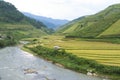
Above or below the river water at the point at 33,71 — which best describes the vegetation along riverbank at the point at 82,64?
above

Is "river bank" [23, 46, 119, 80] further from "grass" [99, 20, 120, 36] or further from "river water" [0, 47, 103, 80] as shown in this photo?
"grass" [99, 20, 120, 36]

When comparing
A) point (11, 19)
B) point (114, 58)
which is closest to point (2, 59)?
point (114, 58)

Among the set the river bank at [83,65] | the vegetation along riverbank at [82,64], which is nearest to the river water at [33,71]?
the river bank at [83,65]

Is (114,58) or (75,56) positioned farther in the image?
(75,56)

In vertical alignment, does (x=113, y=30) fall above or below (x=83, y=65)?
above

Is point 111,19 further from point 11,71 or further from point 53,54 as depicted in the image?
point 11,71

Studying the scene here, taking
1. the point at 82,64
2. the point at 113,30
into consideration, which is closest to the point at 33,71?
the point at 82,64

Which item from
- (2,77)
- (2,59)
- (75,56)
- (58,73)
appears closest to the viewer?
(2,77)

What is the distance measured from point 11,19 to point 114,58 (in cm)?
13998

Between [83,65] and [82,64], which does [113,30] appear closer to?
[82,64]

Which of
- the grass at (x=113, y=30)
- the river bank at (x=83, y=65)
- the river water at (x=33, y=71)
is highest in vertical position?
the grass at (x=113, y=30)

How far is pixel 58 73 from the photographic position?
2499 inches

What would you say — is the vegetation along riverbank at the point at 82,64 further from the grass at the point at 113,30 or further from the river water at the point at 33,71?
the grass at the point at 113,30

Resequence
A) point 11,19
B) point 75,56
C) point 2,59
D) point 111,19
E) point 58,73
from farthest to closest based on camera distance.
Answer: point 11,19 → point 111,19 → point 2,59 → point 75,56 → point 58,73
